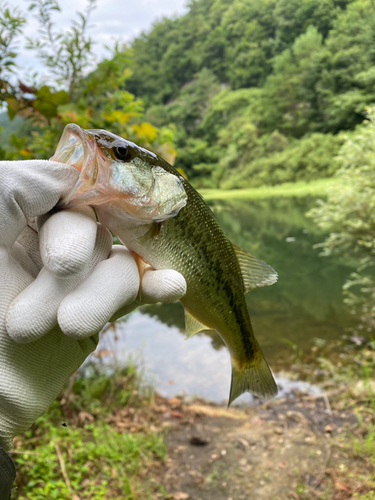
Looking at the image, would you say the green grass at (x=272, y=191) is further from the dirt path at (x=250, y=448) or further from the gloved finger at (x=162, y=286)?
the gloved finger at (x=162, y=286)

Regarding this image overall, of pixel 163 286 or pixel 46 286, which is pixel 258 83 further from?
pixel 46 286

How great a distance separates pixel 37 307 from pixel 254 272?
0.78 meters

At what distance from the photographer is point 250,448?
3230 millimetres

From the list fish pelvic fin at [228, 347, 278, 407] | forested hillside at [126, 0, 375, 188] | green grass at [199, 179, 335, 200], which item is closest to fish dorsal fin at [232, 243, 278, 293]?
fish pelvic fin at [228, 347, 278, 407]

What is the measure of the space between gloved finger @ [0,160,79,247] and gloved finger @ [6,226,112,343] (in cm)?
13

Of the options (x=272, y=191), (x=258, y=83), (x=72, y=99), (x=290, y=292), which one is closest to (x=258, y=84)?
(x=258, y=83)

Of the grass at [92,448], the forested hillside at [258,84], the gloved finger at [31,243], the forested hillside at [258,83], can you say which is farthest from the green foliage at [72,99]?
the forested hillside at [258,83]

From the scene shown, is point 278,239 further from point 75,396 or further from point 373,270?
point 75,396

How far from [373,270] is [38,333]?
901cm

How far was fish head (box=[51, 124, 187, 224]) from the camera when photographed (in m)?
0.84

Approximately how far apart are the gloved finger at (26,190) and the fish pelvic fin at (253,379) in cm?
94

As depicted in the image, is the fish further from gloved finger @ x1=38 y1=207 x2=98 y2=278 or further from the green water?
the green water

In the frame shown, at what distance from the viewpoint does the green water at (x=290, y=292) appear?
A: 5.71 m

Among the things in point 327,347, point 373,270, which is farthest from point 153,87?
point 327,347
